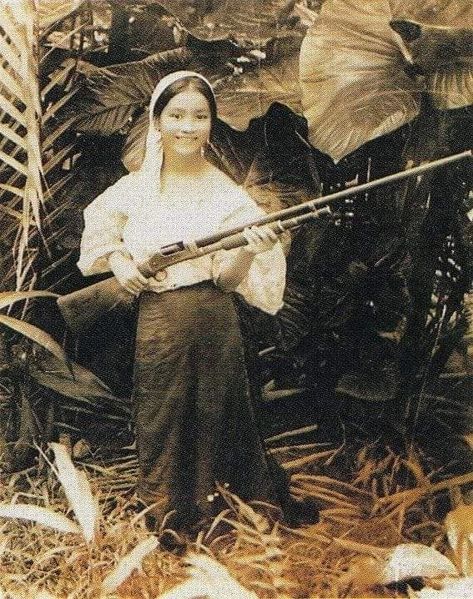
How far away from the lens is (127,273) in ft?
7.29

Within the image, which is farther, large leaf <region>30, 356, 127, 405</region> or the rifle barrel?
large leaf <region>30, 356, 127, 405</region>

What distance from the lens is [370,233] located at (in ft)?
7.29

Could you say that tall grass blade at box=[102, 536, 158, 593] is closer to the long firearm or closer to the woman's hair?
the long firearm

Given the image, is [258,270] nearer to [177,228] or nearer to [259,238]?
[259,238]

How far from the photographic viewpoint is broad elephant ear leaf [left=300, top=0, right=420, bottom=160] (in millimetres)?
2174

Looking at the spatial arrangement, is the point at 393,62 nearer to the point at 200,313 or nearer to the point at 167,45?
the point at 167,45

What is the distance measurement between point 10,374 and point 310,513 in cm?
77

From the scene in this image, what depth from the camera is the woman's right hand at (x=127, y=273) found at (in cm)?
222

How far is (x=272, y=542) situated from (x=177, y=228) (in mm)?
746

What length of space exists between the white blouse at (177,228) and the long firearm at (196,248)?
0.07 feet

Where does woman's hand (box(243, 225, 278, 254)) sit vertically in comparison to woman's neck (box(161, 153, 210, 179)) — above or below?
below

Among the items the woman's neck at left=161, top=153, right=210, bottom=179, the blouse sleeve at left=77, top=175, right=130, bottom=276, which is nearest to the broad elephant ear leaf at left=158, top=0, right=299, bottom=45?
the woman's neck at left=161, top=153, right=210, bottom=179

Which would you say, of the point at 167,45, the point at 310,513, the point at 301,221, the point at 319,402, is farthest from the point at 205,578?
Answer: the point at 167,45

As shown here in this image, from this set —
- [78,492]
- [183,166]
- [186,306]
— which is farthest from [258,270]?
[78,492]
